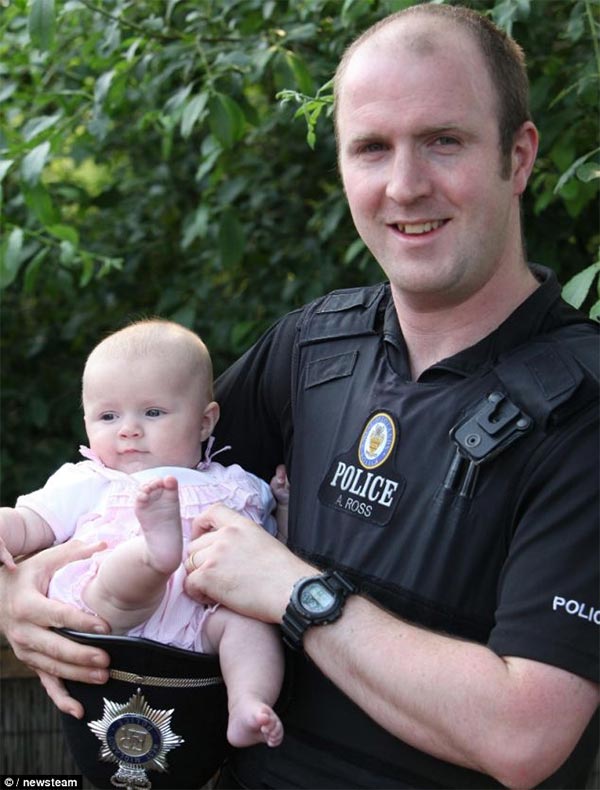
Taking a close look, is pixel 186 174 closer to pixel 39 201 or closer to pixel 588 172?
pixel 39 201

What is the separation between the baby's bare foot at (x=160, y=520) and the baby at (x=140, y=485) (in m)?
0.10

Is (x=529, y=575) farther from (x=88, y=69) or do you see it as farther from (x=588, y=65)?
(x=88, y=69)

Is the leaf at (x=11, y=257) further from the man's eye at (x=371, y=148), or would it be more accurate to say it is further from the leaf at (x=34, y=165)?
the man's eye at (x=371, y=148)

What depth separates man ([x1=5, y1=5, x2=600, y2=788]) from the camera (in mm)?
1751

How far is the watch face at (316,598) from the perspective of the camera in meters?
1.89

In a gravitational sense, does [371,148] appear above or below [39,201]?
above

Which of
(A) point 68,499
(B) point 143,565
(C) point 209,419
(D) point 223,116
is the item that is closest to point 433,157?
(C) point 209,419

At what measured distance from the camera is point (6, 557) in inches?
87.3

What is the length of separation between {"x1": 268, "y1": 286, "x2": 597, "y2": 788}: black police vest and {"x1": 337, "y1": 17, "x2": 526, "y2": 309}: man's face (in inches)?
7.1

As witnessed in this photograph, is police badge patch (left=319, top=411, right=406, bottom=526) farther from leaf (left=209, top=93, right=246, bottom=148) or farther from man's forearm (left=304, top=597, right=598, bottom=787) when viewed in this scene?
leaf (left=209, top=93, right=246, bottom=148)

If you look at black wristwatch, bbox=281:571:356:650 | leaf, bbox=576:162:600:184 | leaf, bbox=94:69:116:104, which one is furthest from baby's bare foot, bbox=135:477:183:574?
leaf, bbox=94:69:116:104

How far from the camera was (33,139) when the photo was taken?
10.5 feet

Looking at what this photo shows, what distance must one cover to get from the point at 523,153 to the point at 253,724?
1050 mm

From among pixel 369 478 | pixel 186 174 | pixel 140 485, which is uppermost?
pixel 369 478
